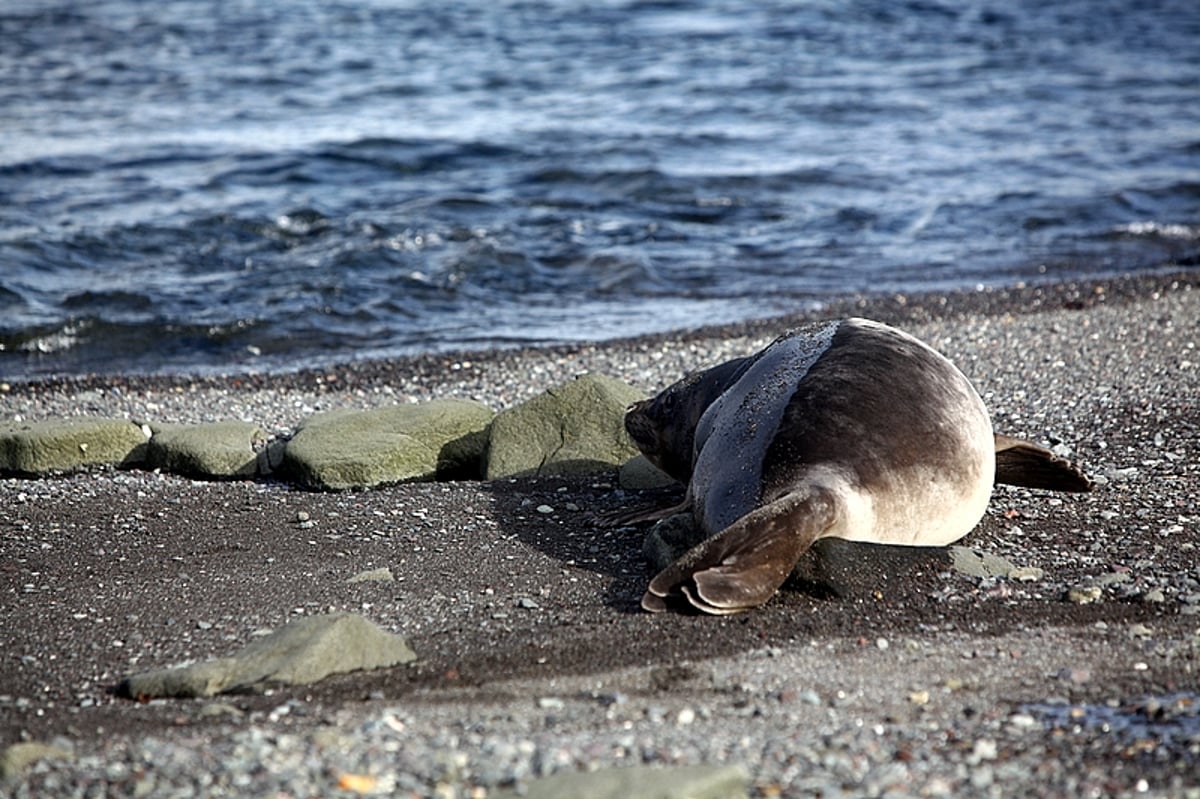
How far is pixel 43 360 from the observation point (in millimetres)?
9469

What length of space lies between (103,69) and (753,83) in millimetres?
10111

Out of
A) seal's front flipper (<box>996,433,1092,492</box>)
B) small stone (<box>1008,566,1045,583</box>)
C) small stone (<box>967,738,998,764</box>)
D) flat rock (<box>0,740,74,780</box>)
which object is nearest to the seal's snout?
seal's front flipper (<box>996,433,1092,492</box>)

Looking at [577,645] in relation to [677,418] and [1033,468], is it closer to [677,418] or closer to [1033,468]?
[677,418]

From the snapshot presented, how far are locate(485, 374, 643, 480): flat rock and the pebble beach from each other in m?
0.18

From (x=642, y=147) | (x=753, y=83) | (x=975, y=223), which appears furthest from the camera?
(x=753, y=83)

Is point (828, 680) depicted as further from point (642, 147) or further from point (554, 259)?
point (642, 147)

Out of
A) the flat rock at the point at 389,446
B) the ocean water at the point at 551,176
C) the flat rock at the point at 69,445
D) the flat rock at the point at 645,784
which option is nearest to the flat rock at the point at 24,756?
the flat rock at the point at 645,784

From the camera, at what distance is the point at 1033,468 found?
17.5ft

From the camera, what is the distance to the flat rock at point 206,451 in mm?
6273

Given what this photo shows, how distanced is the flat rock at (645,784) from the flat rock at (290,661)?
0.97 meters

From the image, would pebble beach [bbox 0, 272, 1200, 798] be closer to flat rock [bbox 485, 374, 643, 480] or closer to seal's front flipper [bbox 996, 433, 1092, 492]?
seal's front flipper [bbox 996, 433, 1092, 492]

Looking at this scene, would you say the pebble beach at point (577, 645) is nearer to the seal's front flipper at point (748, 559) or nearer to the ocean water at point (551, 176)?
the seal's front flipper at point (748, 559)

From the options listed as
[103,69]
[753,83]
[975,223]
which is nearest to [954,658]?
[975,223]

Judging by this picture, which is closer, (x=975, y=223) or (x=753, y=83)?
(x=975, y=223)
